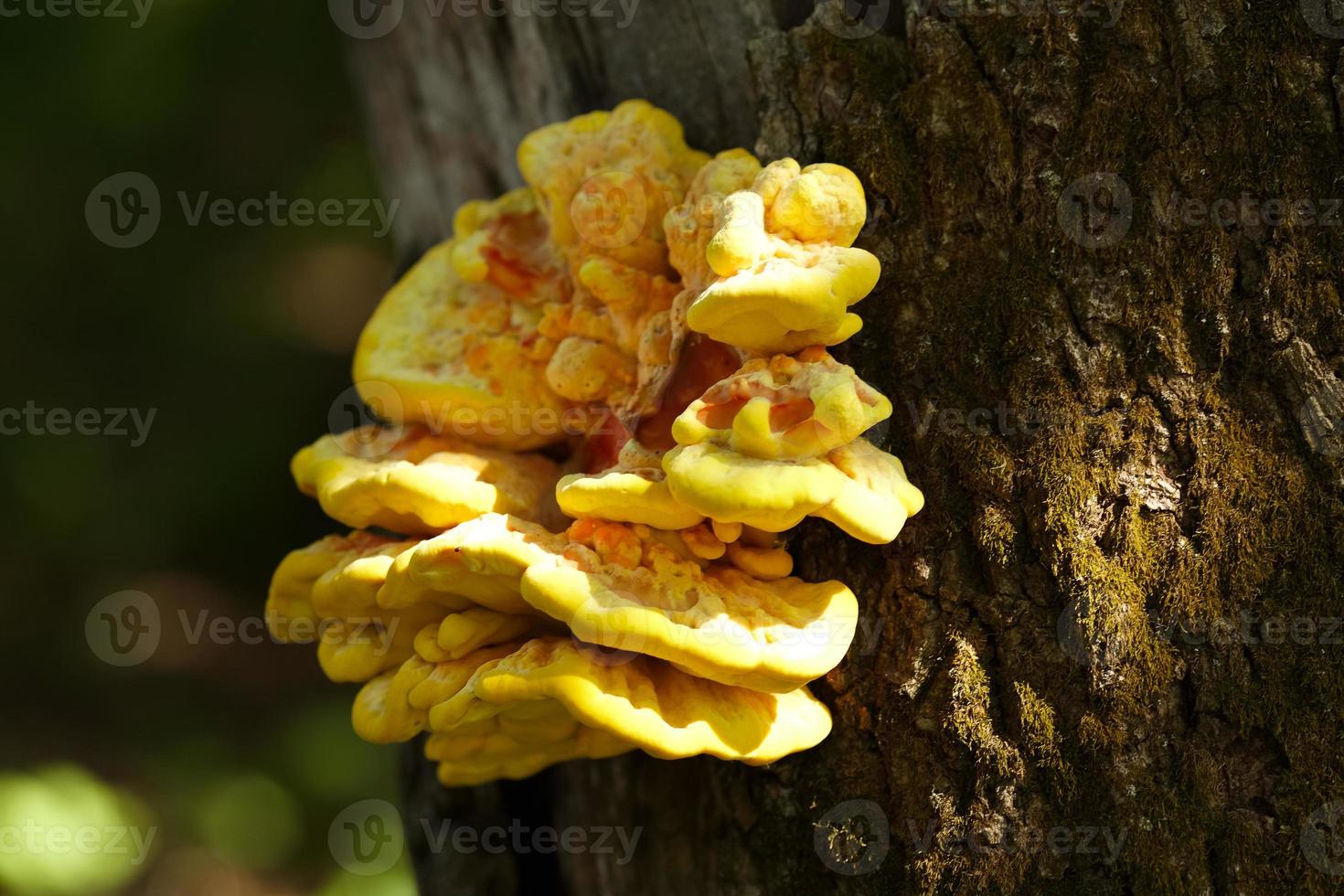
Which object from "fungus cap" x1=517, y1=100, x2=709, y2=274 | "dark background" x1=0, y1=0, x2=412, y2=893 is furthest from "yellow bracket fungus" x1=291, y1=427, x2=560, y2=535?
"dark background" x1=0, y1=0, x2=412, y2=893

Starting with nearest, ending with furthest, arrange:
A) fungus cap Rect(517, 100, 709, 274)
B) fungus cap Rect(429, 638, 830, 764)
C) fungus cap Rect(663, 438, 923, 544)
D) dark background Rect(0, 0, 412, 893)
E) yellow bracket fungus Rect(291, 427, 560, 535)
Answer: fungus cap Rect(663, 438, 923, 544)
fungus cap Rect(429, 638, 830, 764)
yellow bracket fungus Rect(291, 427, 560, 535)
fungus cap Rect(517, 100, 709, 274)
dark background Rect(0, 0, 412, 893)

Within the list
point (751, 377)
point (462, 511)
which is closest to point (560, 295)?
point (462, 511)

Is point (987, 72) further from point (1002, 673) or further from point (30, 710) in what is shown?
point (30, 710)

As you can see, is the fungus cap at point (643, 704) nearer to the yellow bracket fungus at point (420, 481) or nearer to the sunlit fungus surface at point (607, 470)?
the sunlit fungus surface at point (607, 470)

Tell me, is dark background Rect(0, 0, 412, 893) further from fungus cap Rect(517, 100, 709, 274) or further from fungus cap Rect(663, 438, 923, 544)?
fungus cap Rect(663, 438, 923, 544)

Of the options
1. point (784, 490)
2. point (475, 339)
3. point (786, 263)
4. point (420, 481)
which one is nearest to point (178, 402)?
point (475, 339)
